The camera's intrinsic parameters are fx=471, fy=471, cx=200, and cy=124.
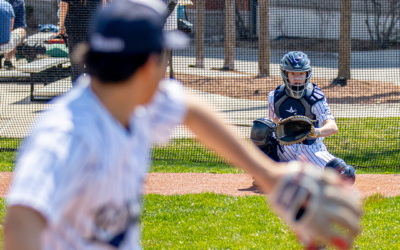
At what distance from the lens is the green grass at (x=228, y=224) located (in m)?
4.26

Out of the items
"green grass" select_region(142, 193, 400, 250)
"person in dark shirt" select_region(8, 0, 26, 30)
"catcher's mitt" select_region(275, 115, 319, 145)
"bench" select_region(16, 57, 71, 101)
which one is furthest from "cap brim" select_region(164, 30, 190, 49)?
"person in dark shirt" select_region(8, 0, 26, 30)

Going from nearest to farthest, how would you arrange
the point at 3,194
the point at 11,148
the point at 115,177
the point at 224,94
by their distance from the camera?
1. the point at 115,177
2. the point at 3,194
3. the point at 11,148
4. the point at 224,94

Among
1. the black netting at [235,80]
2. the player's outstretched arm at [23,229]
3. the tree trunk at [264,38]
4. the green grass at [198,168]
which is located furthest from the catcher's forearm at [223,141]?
the tree trunk at [264,38]

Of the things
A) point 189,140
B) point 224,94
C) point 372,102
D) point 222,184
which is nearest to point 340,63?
point 372,102

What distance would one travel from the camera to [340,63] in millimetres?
14094

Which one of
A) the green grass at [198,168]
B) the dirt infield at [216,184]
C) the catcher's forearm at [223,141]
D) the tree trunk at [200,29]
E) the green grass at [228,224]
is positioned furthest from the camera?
the tree trunk at [200,29]

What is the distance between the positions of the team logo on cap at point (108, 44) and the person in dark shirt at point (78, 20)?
24.8ft

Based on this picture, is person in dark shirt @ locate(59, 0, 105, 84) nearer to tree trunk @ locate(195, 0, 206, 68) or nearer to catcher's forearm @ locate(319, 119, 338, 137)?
catcher's forearm @ locate(319, 119, 338, 137)

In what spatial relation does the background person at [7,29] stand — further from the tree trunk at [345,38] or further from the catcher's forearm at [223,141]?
the catcher's forearm at [223,141]

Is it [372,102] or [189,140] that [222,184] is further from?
[372,102]

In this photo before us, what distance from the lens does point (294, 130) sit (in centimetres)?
507

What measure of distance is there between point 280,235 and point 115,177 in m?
3.34

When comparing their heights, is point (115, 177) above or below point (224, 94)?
above

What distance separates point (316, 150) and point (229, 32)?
36.8 ft
